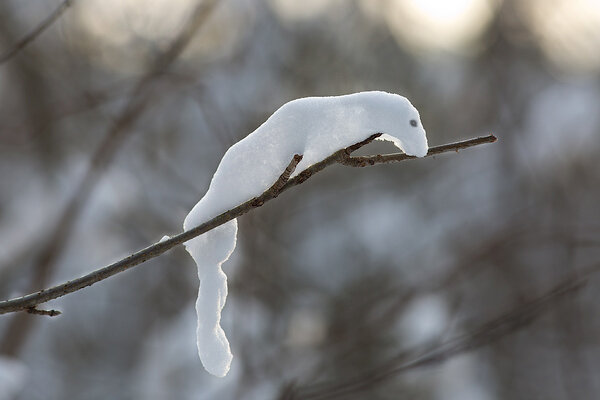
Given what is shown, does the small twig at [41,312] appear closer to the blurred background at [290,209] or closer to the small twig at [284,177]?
the small twig at [284,177]

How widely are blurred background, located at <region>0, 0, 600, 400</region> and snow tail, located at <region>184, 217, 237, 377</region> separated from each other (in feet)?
1.29

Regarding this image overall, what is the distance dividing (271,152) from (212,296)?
0.49 feet

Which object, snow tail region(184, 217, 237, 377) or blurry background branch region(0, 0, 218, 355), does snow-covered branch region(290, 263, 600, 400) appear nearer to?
snow tail region(184, 217, 237, 377)

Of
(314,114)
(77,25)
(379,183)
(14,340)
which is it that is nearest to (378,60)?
(379,183)

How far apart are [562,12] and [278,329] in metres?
2.93

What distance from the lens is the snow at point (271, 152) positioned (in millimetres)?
476

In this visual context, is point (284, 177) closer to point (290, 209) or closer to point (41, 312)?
point (41, 312)

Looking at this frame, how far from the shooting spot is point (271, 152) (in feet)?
1.68

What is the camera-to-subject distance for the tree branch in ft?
1.45

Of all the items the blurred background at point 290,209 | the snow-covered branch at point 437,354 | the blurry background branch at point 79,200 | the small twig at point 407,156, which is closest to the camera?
the small twig at point 407,156

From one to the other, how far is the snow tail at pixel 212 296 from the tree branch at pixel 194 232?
0.23 ft

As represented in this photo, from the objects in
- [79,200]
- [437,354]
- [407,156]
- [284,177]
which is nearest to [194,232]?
[284,177]

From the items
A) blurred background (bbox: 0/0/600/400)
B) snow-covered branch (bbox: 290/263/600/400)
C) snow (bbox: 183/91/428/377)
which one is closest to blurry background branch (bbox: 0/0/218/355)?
blurred background (bbox: 0/0/600/400)

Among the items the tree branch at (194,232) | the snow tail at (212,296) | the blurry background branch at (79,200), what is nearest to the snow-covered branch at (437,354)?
the snow tail at (212,296)
